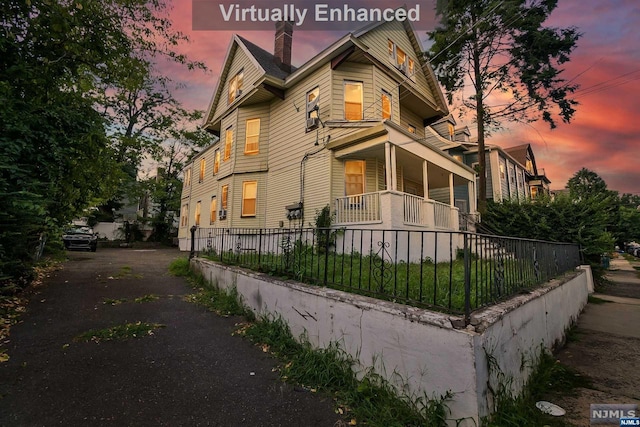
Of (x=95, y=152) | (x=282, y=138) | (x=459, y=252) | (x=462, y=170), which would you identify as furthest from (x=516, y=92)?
(x=95, y=152)

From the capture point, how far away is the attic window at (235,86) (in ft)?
47.9

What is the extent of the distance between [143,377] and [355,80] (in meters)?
11.3

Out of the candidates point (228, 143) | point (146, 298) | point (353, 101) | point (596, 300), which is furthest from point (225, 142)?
point (596, 300)

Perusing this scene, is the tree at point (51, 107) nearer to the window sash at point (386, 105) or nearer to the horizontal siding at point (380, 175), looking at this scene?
the horizontal siding at point (380, 175)

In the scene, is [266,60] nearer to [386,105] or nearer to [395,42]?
[395,42]

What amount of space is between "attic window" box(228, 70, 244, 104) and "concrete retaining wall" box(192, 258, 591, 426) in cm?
1317

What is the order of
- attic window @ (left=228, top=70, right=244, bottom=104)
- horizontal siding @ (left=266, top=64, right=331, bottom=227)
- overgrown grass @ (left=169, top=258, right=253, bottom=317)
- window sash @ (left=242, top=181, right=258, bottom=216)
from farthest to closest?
attic window @ (left=228, top=70, right=244, bottom=104) < window sash @ (left=242, top=181, right=258, bottom=216) < horizontal siding @ (left=266, top=64, right=331, bottom=227) < overgrown grass @ (left=169, top=258, right=253, bottom=317)

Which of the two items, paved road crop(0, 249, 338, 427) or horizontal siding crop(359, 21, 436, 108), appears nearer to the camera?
paved road crop(0, 249, 338, 427)

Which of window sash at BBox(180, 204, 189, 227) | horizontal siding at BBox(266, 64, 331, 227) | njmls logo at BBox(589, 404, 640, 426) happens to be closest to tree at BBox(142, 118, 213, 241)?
window sash at BBox(180, 204, 189, 227)

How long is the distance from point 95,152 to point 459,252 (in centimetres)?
1154

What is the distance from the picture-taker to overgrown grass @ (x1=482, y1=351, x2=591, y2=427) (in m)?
2.47

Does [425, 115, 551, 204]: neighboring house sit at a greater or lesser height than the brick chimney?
lesser

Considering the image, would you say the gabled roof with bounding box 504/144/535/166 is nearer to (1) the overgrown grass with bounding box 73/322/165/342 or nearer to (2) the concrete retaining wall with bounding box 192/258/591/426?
(2) the concrete retaining wall with bounding box 192/258/591/426

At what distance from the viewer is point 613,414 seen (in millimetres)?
2865
